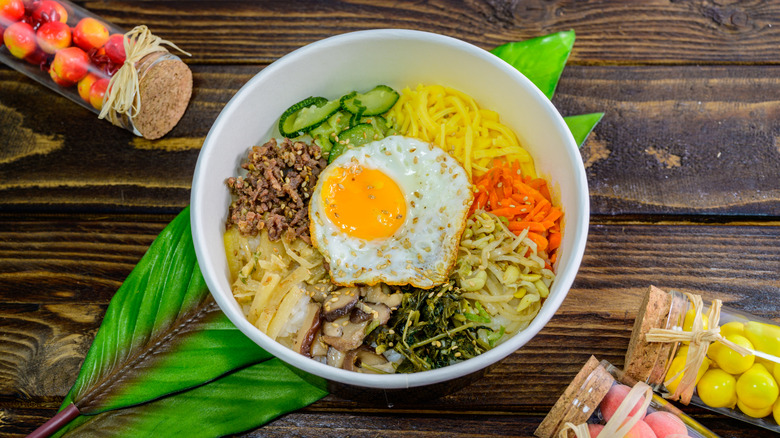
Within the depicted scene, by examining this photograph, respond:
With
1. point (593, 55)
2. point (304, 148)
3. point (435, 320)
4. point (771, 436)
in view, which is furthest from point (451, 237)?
point (771, 436)

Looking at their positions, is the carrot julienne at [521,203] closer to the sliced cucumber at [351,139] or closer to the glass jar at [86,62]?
the sliced cucumber at [351,139]

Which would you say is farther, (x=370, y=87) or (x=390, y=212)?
(x=370, y=87)

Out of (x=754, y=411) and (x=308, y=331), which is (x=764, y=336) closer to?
(x=754, y=411)

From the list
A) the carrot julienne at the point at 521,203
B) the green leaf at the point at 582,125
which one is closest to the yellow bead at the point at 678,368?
the carrot julienne at the point at 521,203

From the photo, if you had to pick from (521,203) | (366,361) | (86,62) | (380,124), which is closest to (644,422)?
(521,203)

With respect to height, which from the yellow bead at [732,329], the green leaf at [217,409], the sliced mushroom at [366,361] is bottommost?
the green leaf at [217,409]

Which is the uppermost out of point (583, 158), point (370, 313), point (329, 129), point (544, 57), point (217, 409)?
point (544, 57)
